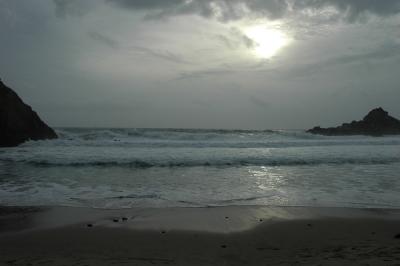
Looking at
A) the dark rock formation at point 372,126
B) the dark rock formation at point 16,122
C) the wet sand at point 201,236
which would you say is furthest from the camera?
the dark rock formation at point 372,126

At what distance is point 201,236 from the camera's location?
6.98 m

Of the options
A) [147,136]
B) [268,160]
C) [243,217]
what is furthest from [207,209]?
[147,136]

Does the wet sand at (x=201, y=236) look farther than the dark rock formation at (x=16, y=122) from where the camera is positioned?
No

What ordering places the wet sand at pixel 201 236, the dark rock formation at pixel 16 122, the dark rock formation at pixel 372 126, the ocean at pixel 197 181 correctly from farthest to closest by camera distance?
the dark rock formation at pixel 372 126, the dark rock formation at pixel 16 122, the ocean at pixel 197 181, the wet sand at pixel 201 236

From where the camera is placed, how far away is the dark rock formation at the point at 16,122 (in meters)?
29.2

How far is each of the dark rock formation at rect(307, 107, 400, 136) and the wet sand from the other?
52133 millimetres

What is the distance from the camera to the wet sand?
562cm

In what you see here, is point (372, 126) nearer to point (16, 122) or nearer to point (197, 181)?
point (16, 122)

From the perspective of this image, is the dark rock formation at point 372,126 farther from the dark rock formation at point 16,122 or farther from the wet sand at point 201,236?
the wet sand at point 201,236

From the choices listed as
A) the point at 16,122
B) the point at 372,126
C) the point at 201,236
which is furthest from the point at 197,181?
the point at 372,126

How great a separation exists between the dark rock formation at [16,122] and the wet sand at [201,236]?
22.5 m

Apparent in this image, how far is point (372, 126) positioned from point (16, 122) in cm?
4959

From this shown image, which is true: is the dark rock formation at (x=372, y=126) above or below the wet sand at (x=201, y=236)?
above

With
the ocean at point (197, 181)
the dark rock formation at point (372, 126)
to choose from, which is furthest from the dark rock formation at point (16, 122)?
the dark rock formation at point (372, 126)
